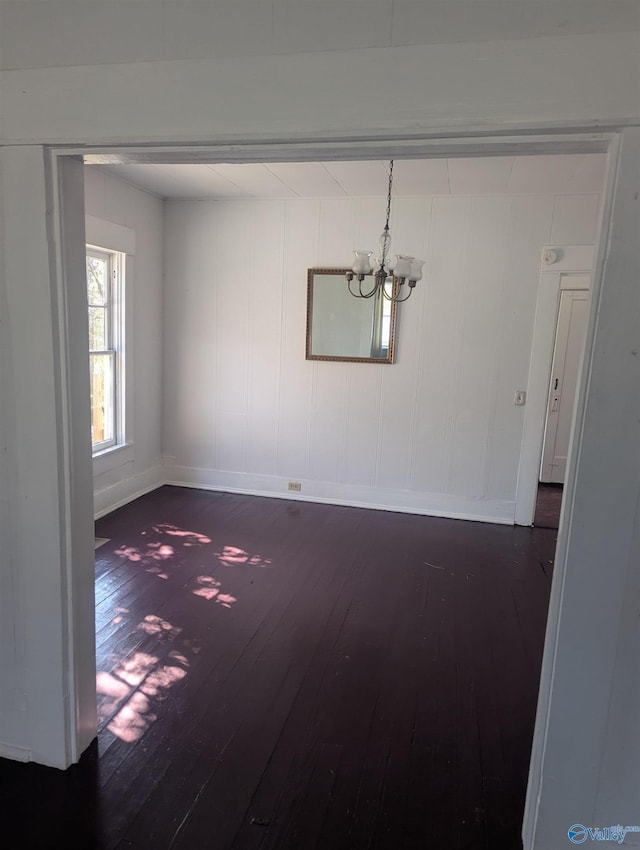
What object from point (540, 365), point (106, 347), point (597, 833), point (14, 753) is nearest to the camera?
point (597, 833)

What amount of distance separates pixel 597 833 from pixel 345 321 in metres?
3.67

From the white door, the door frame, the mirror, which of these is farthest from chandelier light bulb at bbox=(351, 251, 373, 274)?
the white door

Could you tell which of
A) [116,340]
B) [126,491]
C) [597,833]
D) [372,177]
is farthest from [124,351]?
[597,833]

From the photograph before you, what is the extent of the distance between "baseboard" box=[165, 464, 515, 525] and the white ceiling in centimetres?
241

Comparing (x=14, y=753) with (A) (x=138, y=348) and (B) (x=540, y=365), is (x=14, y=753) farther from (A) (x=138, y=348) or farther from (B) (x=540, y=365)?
(B) (x=540, y=365)

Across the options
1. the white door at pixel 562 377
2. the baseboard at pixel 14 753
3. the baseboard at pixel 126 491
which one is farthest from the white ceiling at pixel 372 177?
the baseboard at pixel 14 753

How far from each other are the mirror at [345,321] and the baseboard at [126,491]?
188 cm

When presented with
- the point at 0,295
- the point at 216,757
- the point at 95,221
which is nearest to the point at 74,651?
the point at 216,757

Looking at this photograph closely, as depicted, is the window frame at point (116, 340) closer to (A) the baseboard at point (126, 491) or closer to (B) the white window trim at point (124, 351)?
(B) the white window trim at point (124, 351)

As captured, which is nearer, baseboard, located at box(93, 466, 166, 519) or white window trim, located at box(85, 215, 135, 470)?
white window trim, located at box(85, 215, 135, 470)

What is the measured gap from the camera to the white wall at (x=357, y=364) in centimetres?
420

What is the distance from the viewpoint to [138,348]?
4.62 metres

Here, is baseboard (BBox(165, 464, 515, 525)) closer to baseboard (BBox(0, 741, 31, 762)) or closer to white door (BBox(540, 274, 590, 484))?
white door (BBox(540, 274, 590, 484))

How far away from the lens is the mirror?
444 centimetres
